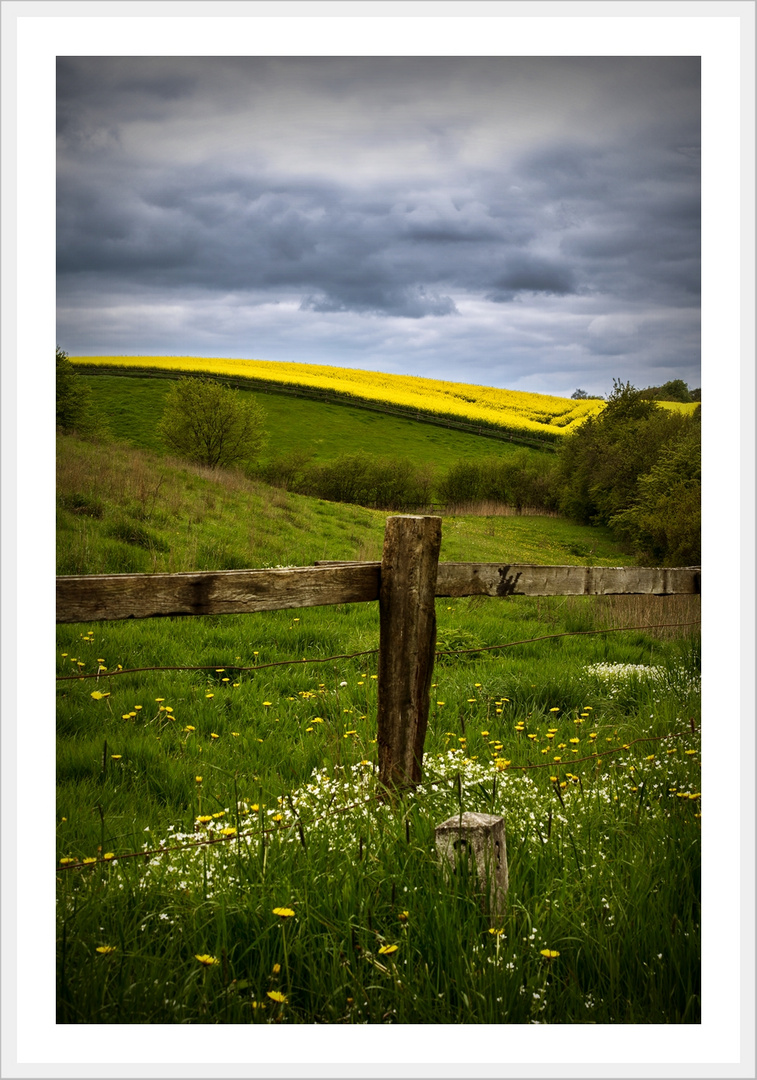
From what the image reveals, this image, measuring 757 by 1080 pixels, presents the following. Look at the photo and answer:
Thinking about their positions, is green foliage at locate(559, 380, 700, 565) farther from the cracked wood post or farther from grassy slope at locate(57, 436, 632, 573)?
the cracked wood post

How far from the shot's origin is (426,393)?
57031 mm

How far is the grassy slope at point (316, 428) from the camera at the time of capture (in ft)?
95.9

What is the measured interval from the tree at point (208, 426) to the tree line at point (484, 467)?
0.04 metres

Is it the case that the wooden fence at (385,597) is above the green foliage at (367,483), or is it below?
below

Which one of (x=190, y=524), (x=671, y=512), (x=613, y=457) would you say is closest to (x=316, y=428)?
(x=613, y=457)

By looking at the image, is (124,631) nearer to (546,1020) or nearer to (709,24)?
(546,1020)

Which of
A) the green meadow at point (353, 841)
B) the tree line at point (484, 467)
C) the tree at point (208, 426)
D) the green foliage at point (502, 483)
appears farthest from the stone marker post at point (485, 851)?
the green foliage at point (502, 483)

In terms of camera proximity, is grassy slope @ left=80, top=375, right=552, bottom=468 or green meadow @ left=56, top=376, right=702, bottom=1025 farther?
grassy slope @ left=80, top=375, right=552, bottom=468

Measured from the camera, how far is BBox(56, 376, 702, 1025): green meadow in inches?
75.3

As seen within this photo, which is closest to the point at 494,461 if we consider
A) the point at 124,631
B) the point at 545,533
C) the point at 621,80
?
the point at 545,533

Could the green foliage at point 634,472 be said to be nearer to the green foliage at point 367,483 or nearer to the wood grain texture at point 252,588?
the green foliage at point 367,483

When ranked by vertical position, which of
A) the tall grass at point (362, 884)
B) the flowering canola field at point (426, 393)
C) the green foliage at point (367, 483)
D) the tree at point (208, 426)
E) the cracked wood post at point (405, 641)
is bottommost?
the tall grass at point (362, 884)

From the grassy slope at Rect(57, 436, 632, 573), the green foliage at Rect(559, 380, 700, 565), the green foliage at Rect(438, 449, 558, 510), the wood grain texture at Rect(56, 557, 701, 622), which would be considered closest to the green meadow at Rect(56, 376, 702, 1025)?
the wood grain texture at Rect(56, 557, 701, 622)

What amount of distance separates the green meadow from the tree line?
15.9 m
